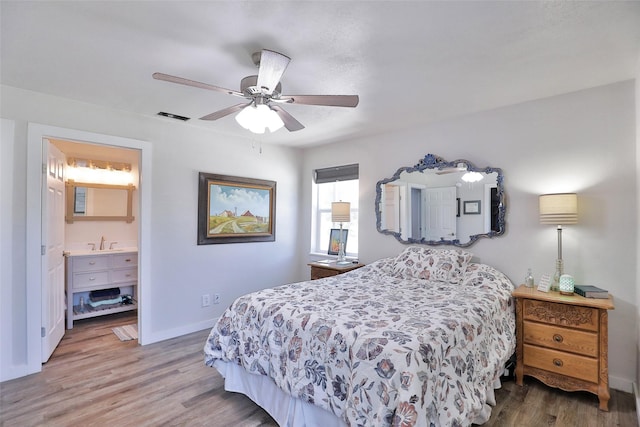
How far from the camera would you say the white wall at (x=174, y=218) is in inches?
101

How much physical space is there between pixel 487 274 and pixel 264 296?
1.92 meters

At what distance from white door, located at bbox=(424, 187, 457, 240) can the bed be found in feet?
2.05

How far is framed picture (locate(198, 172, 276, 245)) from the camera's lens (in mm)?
3723

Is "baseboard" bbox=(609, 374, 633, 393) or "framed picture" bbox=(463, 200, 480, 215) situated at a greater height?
"framed picture" bbox=(463, 200, 480, 215)

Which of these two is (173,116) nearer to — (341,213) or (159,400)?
(341,213)

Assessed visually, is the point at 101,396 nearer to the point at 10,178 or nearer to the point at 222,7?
the point at 10,178

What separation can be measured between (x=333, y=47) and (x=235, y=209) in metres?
2.56

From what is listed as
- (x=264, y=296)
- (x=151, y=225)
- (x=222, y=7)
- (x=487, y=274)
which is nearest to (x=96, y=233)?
(x=151, y=225)

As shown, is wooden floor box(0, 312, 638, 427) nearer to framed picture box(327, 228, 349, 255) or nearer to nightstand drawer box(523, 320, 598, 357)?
nightstand drawer box(523, 320, 598, 357)

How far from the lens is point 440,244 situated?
3.32 m

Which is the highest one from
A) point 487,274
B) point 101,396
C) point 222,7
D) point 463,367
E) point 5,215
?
point 222,7

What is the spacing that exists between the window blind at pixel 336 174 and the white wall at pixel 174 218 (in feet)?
1.16

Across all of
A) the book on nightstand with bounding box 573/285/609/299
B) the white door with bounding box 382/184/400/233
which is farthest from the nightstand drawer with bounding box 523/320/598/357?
the white door with bounding box 382/184/400/233

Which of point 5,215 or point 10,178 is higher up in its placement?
point 10,178
